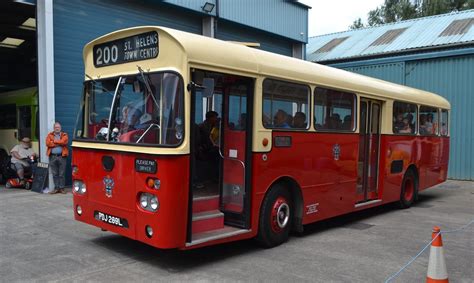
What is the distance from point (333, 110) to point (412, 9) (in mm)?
33427

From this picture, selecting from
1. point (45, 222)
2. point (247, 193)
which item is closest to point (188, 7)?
point (45, 222)

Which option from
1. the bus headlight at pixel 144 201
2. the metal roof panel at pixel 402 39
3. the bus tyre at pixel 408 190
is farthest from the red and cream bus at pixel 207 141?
the metal roof panel at pixel 402 39

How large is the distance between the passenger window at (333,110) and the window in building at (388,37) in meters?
13.4

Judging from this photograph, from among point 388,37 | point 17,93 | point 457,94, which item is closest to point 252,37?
point 388,37

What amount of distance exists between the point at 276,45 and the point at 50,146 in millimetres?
10497

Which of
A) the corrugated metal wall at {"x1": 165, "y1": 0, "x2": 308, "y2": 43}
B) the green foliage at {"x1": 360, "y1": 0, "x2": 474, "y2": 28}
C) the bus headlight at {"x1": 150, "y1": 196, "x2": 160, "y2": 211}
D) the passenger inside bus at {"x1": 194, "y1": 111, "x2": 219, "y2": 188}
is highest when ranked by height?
the green foliage at {"x1": 360, "y1": 0, "x2": 474, "y2": 28}

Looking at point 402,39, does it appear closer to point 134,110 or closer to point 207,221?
point 207,221

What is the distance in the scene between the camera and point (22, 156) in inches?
473

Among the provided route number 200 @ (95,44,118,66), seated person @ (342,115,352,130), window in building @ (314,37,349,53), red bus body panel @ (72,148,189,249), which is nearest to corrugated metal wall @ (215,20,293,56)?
window in building @ (314,37,349,53)

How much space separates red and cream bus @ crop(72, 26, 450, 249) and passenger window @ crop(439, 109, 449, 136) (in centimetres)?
454

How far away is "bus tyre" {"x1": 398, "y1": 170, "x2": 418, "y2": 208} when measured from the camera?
1027 cm

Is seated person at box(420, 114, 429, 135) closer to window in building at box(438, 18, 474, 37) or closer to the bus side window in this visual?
window in building at box(438, 18, 474, 37)

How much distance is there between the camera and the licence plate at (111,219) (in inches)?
219

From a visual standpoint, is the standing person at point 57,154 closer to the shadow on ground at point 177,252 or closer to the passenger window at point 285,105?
the shadow on ground at point 177,252
